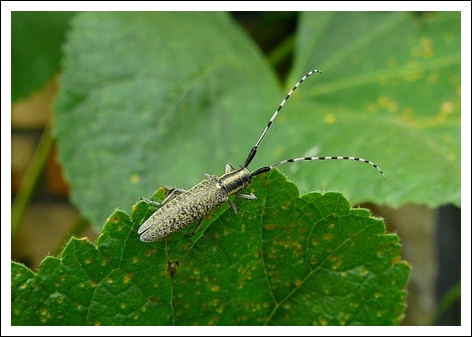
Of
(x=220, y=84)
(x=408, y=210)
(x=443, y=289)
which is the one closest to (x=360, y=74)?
(x=220, y=84)

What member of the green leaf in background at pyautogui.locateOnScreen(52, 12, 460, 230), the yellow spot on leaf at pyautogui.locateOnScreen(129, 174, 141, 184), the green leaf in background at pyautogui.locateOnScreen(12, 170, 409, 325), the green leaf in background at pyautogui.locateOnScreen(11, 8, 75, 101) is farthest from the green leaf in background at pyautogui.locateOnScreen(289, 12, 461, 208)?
the green leaf in background at pyautogui.locateOnScreen(11, 8, 75, 101)

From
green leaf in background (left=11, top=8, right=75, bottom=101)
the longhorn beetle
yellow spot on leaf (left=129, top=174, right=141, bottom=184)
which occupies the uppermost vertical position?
green leaf in background (left=11, top=8, right=75, bottom=101)

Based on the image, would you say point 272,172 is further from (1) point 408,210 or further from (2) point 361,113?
(1) point 408,210

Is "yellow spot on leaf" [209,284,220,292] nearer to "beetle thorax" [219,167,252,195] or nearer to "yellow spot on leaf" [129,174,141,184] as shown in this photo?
"beetle thorax" [219,167,252,195]

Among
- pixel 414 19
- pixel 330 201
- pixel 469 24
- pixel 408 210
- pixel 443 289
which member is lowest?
pixel 443 289

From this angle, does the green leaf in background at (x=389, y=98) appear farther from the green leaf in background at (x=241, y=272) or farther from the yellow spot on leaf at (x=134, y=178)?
the yellow spot on leaf at (x=134, y=178)

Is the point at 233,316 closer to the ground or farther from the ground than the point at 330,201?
closer to the ground
